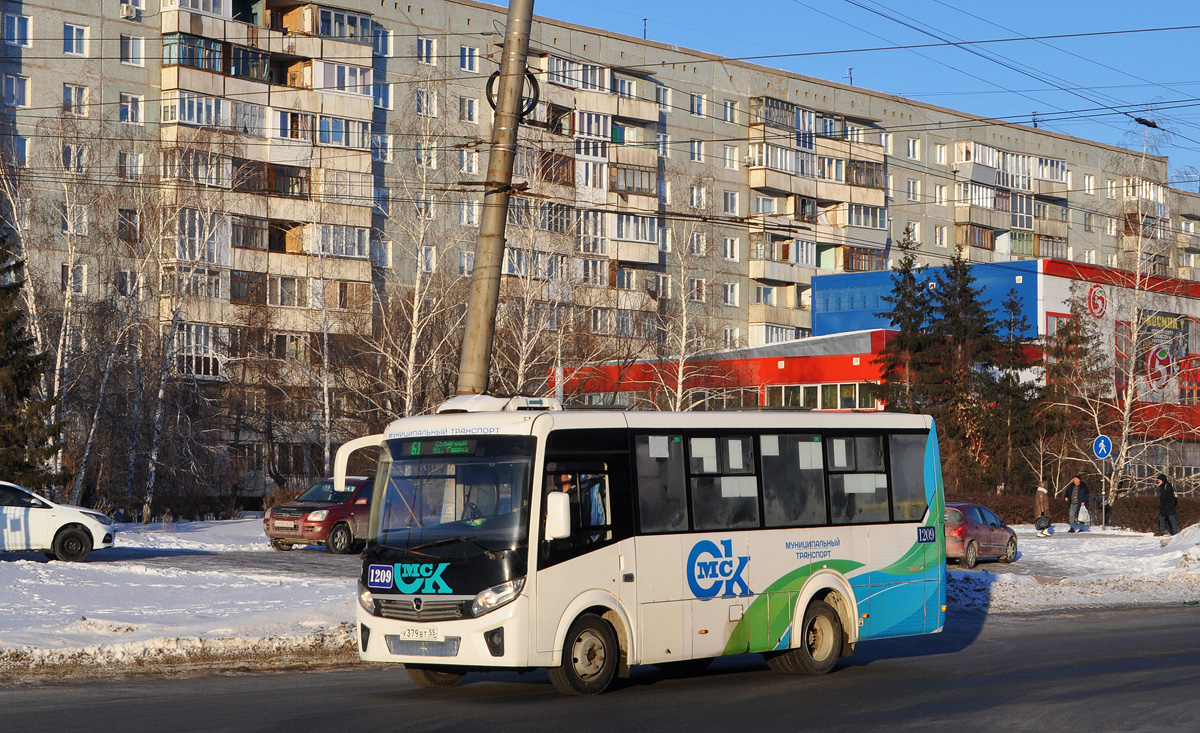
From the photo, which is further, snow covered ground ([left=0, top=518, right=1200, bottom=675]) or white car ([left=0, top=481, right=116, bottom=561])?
white car ([left=0, top=481, right=116, bottom=561])

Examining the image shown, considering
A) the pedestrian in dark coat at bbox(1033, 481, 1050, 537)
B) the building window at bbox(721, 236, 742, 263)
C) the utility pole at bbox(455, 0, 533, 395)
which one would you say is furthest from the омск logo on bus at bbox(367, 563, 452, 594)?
the building window at bbox(721, 236, 742, 263)

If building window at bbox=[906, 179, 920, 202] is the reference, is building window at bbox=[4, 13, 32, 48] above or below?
above

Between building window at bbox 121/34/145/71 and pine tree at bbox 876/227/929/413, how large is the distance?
32.7 meters

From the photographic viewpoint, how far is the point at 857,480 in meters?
14.4

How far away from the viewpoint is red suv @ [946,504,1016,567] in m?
29.1

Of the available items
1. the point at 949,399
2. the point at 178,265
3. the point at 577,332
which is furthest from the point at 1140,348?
the point at 178,265

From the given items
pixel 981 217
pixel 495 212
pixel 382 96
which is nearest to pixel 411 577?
pixel 495 212

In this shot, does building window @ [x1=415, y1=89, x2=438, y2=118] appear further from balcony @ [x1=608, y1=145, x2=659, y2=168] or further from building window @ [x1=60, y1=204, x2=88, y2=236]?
building window @ [x1=60, y1=204, x2=88, y2=236]

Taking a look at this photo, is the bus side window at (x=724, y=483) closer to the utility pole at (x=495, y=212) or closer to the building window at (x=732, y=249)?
the utility pole at (x=495, y=212)

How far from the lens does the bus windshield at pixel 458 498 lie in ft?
38.0

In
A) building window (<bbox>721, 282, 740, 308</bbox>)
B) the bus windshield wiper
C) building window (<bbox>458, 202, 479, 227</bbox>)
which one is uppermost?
building window (<bbox>458, 202, 479, 227</bbox>)

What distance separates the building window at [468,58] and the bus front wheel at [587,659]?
60206 millimetres

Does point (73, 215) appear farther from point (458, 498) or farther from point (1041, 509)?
→ point (458, 498)

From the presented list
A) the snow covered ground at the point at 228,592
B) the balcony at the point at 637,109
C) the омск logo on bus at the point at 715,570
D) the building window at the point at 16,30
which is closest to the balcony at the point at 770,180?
the balcony at the point at 637,109
